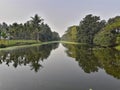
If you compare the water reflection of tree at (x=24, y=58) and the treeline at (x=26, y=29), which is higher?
the treeline at (x=26, y=29)

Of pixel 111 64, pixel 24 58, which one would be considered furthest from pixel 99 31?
pixel 111 64

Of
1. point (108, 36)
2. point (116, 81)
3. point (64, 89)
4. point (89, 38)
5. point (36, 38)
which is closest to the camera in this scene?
point (64, 89)

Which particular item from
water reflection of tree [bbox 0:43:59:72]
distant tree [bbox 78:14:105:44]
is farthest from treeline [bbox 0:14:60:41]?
water reflection of tree [bbox 0:43:59:72]

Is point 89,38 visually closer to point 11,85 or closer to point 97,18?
point 97,18

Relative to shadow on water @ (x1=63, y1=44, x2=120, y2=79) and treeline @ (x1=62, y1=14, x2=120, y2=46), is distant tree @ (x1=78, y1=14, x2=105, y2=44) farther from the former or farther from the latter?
shadow on water @ (x1=63, y1=44, x2=120, y2=79)

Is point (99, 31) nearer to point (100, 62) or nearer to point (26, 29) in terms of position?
point (26, 29)

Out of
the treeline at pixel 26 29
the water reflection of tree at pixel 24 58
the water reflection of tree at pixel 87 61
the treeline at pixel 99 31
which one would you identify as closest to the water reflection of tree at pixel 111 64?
the water reflection of tree at pixel 87 61

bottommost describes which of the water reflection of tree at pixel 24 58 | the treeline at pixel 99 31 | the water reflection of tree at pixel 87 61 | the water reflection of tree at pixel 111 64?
the water reflection of tree at pixel 24 58

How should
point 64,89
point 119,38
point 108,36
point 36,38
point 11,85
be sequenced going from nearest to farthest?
1. point 64,89
2. point 11,85
3. point 119,38
4. point 108,36
5. point 36,38

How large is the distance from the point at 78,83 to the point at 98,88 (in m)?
2.86

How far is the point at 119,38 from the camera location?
258ft

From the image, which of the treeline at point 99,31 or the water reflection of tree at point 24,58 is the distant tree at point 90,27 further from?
the water reflection of tree at point 24,58

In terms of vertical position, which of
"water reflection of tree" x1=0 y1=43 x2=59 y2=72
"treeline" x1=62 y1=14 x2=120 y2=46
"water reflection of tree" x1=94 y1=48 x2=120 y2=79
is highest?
"treeline" x1=62 y1=14 x2=120 y2=46

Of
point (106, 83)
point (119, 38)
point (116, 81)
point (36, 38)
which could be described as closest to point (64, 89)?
point (106, 83)
